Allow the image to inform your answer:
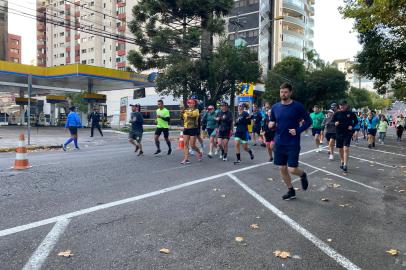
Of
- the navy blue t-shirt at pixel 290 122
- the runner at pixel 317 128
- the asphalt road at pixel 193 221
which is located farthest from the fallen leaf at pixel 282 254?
the runner at pixel 317 128

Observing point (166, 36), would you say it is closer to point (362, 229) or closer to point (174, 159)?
point (174, 159)

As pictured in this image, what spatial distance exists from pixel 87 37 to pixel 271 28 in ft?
134

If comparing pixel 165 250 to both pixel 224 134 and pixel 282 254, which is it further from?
pixel 224 134

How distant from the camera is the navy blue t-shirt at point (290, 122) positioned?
6000mm

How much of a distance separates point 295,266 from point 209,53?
26.4m

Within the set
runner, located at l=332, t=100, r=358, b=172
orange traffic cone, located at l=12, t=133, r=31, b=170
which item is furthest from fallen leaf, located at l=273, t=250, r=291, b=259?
orange traffic cone, located at l=12, t=133, r=31, b=170

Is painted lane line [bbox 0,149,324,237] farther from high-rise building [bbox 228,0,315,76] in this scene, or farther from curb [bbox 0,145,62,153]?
high-rise building [bbox 228,0,315,76]

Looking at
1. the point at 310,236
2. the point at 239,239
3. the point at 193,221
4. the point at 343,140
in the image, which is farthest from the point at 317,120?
the point at 239,239

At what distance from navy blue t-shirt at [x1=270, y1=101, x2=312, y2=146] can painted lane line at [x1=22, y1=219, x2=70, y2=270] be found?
12.0 feet

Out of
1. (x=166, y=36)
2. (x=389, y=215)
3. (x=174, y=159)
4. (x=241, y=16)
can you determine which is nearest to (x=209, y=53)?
(x=166, y=36)

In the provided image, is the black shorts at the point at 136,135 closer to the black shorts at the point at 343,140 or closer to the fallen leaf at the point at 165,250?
the black shorts at the point at 343,140

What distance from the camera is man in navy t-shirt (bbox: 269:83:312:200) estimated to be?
5.96 metres

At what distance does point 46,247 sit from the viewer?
3.63 m

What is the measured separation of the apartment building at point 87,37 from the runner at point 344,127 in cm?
6027
